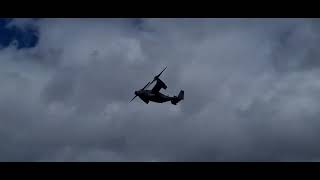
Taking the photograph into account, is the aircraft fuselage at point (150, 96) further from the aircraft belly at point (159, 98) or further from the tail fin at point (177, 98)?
the tail fin at point (177, 98)

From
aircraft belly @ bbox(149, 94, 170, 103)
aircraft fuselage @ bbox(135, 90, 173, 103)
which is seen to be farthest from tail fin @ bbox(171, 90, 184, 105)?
aircraft fuselage @ bbox(135, 90, 173, 103)

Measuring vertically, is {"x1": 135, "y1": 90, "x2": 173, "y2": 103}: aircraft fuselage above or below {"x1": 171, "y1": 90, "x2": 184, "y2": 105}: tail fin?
below

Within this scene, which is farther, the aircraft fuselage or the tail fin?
the tail fin

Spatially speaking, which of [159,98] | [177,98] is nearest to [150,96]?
[159,98]

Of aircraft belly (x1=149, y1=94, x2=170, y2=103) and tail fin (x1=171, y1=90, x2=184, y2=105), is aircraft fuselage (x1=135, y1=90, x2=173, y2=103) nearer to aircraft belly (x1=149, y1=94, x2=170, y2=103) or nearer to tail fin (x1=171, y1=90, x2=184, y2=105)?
aircraft belly (x1=149, y1=94, x2=170, y2=103)

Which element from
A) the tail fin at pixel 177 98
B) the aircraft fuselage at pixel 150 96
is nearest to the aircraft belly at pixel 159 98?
the aircraft fuselage at pixel 150 96

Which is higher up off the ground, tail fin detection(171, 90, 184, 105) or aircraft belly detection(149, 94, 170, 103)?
tail fin detection(171, 90, 184, 105)

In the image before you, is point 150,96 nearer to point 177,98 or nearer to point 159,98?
point 159,98

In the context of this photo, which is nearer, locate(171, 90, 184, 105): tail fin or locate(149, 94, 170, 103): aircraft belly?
locate(149, 94, 170, 103): aircraft belly
